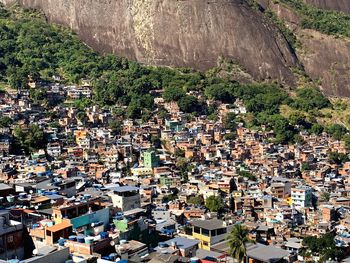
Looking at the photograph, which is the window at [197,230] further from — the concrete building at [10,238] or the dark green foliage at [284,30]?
the dark green foliage at [284,30]

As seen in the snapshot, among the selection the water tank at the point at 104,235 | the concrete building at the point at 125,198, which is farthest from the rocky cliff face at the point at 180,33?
the water tank at the point at 104,235

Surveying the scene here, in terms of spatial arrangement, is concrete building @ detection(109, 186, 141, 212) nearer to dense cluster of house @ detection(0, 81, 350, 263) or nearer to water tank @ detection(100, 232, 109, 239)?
dense cluster of house @ detection(0, 81, 350, 263)

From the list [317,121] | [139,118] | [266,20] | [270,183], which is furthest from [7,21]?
[270,183]

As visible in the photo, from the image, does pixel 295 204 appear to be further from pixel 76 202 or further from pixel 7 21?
pixel 7 21

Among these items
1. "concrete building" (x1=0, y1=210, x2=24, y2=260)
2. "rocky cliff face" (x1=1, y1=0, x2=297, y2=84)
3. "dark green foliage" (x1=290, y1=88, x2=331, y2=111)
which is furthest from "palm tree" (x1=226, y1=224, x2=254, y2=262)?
"rocky cliff face" (x1=1, y1=0, x2=297, y2=84)

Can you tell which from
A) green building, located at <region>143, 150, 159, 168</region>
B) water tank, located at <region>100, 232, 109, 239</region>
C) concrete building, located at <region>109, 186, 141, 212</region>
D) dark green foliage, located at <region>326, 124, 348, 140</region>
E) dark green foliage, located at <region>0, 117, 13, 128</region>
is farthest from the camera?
dark green foliage, located at <region>326, 124, 348, 140</region>

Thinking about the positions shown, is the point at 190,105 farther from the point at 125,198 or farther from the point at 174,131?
the point at 125,198
